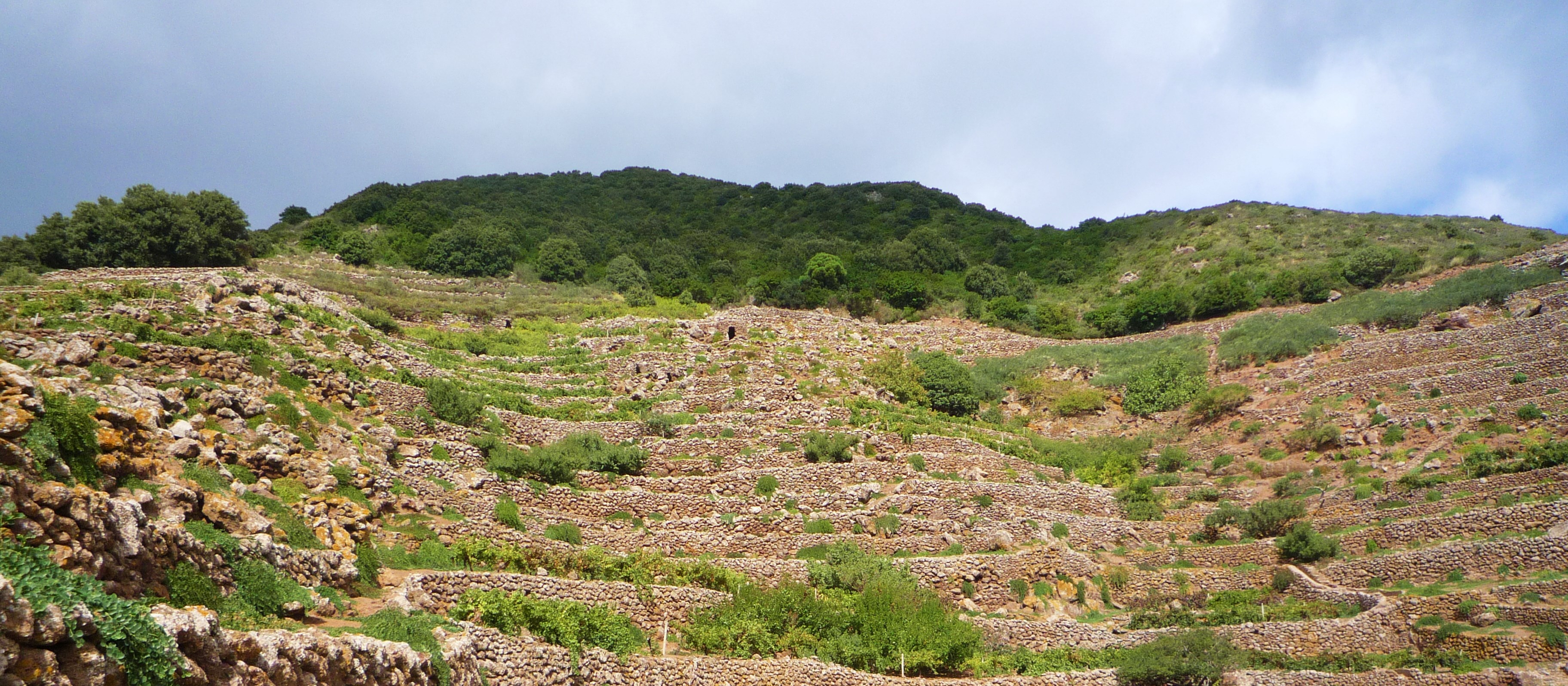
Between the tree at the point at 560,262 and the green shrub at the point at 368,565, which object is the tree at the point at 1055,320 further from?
the green shrub at the point at 368,565

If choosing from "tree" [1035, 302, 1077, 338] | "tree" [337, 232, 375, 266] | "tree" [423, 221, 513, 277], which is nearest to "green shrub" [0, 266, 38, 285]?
"tree" [337, 232, 375, 266]

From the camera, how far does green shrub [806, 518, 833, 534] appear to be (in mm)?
23219

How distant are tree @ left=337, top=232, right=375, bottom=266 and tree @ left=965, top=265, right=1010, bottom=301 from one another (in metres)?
33.4

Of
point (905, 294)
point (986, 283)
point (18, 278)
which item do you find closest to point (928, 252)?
point (986, 283)

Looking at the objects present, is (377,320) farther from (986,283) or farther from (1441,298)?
(1441,298)

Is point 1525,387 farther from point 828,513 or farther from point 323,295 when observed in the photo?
point 323,295

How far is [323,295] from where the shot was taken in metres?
31.4

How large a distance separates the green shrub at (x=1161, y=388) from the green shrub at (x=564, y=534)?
70.7ft

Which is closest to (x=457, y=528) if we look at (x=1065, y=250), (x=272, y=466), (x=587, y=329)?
(x=272, y=466)

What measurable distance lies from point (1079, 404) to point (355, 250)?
132ft

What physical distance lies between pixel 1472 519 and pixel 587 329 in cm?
2889

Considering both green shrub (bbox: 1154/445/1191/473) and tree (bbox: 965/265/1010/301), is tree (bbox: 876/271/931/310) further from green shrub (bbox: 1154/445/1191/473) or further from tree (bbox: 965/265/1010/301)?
green shrub (bbox: 1154/445/1191/473)

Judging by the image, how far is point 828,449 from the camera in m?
26.1

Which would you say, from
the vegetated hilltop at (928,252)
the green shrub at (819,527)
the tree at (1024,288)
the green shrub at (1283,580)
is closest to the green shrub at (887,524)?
the green shrub at (819,527)
